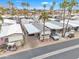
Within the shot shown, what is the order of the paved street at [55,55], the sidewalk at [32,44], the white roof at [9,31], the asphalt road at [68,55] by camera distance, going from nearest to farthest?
the asphalt road at [68,55]
the paved street at [55,55]
the sidewalk at [32,44]
the white roof at [9,31]

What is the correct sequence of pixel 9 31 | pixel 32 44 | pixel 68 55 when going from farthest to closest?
pixel 9 31
pixel 32 44
pixel 68 55

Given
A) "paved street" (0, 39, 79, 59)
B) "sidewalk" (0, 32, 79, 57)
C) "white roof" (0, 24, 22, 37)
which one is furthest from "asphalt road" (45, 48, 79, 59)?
"white roof" (0, 24, 22, 37)

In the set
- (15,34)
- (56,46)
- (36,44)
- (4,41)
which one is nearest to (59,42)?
(56,46)

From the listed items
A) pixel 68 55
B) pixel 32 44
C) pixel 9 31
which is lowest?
pixel 68 55

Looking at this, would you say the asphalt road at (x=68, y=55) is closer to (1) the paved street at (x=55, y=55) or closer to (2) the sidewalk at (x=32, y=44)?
(1) the paved street at (x=55, y=55)

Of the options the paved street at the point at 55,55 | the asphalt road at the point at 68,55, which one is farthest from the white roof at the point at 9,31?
the asphalt road at the point at 68,55

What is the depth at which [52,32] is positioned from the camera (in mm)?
39406

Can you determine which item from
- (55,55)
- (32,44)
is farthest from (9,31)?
(55,55)

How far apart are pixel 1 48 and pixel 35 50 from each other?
7.83 m

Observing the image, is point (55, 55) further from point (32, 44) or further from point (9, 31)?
point (9, 31)

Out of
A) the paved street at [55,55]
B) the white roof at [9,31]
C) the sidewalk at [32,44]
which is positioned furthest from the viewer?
the white roof at [9,31]

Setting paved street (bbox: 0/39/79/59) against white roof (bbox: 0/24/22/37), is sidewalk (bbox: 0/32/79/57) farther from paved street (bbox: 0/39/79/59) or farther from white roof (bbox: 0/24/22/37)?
white roof (bbox: 0/24/22/37)

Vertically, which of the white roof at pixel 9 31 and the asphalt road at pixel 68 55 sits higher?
the white roof at pixel 9 31

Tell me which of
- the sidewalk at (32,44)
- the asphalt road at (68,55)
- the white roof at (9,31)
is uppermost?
the white roof at (9,31)
